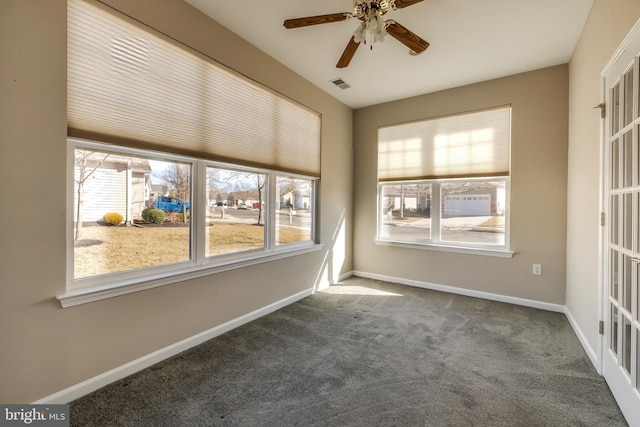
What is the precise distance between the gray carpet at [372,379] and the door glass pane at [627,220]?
1017 mm

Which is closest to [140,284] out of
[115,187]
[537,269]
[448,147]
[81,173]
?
[115,187]

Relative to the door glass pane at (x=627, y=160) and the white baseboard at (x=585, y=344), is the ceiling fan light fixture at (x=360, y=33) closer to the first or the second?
the door glass pane at (x=627, y=160)

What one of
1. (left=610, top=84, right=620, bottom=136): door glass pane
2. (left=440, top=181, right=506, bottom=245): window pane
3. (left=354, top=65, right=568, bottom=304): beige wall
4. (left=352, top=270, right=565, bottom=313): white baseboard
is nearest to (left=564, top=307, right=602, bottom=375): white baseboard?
(left=352, top=270, right=565, bottom=313): white baseboard

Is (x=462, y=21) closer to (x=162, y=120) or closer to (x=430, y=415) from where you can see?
(x=162, y=120)

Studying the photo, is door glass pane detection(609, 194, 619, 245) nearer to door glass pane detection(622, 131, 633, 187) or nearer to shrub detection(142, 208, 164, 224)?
door glass pane detection(622, 131, 633, 187)

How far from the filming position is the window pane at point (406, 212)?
414cm

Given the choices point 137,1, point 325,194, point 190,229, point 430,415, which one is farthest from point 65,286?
point 325,194

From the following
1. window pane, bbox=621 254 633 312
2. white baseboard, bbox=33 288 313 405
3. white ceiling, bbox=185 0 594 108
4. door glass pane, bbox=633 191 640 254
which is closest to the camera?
door glass pane, bbox=633 191 640 254

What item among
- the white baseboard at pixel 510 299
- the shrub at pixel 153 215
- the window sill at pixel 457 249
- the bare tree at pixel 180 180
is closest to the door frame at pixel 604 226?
the white baseboard at pixel 510 299

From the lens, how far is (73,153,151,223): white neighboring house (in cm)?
190

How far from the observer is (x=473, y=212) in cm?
378

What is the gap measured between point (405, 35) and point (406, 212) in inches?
105

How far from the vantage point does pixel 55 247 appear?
5.51 feet

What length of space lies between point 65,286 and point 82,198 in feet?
1.87
